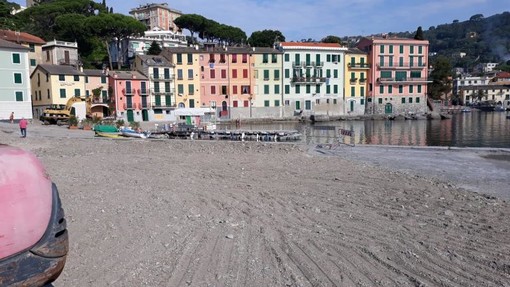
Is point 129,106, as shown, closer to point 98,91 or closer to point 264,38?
point 98,91

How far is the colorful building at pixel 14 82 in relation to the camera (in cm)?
4788

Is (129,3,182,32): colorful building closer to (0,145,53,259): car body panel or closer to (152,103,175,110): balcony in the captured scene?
(152,103,175,110): balcony

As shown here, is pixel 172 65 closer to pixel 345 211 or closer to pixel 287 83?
pixel 287 83

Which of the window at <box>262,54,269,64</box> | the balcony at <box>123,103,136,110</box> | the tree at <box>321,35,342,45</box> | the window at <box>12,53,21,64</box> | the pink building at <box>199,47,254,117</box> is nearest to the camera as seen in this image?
the window at <box>12,53,21,64</box>

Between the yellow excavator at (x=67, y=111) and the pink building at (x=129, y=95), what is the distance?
4840 millimetres

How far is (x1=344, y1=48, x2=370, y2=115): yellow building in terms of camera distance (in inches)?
3150

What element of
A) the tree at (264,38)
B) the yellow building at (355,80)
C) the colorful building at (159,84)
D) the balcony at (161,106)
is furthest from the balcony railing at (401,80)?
the balcony at (161,106)

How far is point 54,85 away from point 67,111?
→ 27.4 ft

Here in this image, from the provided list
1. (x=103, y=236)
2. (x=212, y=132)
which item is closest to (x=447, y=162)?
(x=103, y=236)

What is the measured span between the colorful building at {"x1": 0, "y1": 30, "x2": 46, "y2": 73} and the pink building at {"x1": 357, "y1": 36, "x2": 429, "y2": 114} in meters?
58.4

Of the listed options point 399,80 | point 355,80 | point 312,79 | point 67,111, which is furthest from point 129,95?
point 399,80

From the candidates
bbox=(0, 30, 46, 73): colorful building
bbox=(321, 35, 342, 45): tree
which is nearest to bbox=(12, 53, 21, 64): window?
bbox=(0, 30, 46, 73): colorful building

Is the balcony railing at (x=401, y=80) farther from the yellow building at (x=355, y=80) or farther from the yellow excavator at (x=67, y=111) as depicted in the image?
the yellow excavator at (x=67, y=111)

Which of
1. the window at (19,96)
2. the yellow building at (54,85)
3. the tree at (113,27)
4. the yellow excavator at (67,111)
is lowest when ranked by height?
the yellow excavator at (67,111)
